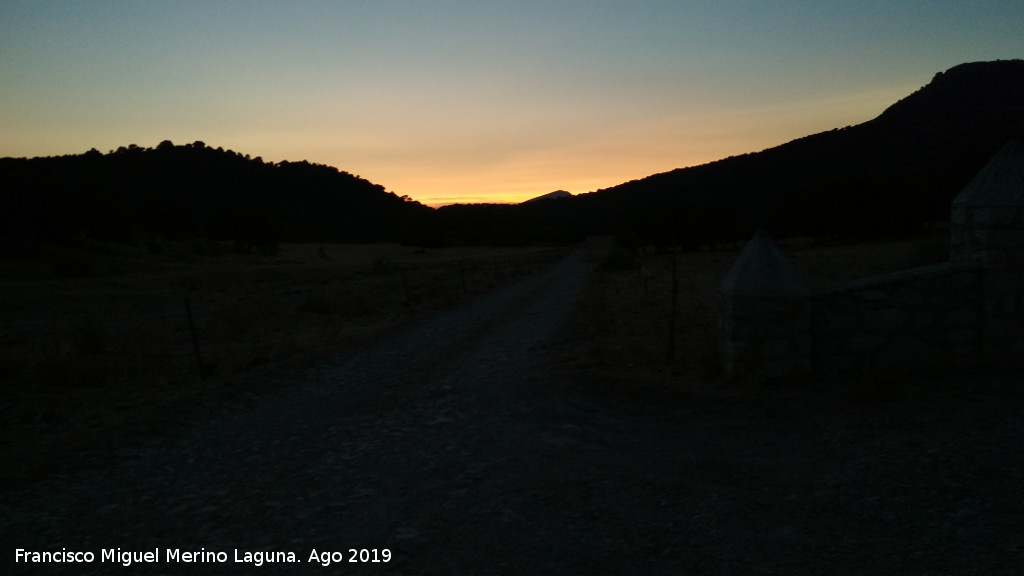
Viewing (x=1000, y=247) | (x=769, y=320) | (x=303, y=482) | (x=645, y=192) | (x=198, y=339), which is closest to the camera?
(x=303, y=482)

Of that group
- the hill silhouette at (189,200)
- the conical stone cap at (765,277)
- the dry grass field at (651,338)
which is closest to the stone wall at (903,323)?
the conical stone cap at (765,277)

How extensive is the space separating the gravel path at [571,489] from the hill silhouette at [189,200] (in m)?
40.9

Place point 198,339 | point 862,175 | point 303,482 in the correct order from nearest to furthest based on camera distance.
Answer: point 303,482 → point 198,339 → point 862,175

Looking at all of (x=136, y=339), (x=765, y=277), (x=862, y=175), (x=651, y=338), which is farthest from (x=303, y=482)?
(x=862, y=175)

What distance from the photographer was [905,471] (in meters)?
5.97

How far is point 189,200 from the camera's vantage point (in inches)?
3499

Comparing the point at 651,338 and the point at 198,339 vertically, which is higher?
the point at 651,338

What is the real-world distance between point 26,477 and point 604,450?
5.43 metres

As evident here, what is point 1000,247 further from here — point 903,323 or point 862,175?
point 862,175

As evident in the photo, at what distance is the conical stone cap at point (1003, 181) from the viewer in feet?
27.2

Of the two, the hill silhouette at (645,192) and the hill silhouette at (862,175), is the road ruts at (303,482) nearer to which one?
the hill silhouette at (645,192)

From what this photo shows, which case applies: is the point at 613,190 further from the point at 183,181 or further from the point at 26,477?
the point at 26,477

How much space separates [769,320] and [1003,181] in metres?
3.01

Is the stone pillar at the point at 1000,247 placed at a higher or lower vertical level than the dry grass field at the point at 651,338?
higher
